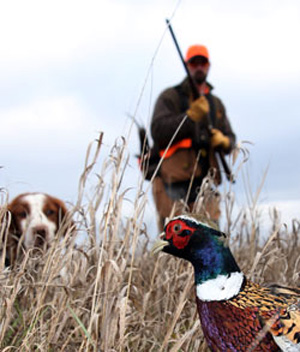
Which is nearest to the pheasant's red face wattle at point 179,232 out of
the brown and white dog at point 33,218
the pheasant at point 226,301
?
the pheasant at point 226,301

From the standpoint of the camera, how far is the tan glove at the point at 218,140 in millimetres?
6297

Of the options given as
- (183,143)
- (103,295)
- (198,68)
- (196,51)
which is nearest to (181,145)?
(183,143)

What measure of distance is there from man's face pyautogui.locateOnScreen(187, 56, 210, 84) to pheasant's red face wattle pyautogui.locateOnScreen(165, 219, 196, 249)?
5354 mm

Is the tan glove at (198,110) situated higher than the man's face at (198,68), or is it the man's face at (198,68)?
the man's face at (198,68)

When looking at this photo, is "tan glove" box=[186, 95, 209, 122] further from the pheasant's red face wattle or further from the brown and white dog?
the pheasant's red face wattle

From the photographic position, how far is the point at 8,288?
2.31 metres

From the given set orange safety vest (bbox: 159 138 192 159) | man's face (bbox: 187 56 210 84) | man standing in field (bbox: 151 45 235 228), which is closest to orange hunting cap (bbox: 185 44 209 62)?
man's face (bbox: 187 56 210 84)

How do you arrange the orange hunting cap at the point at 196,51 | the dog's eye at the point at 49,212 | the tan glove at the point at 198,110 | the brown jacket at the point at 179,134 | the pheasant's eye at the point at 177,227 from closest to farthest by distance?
the pheasant's eye at the point at 177,227 < the dog's eye at the point at 49,212 < the brown jacket at the point at 179,134 < the tan glove at the point at 198,110 < the orange hunting cap at the point at 196,51

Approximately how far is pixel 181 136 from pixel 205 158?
0.40 m

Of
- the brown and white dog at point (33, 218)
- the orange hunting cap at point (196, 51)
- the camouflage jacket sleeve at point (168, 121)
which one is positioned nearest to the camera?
the brown and white dog at point (33, 218)

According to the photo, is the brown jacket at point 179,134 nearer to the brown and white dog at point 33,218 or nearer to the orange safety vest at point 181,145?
the orange safety vest at point 181,145

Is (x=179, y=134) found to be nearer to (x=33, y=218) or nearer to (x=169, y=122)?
(x=169, y=122)

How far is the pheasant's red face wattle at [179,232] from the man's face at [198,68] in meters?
5.35

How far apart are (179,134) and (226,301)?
4.51 meters
